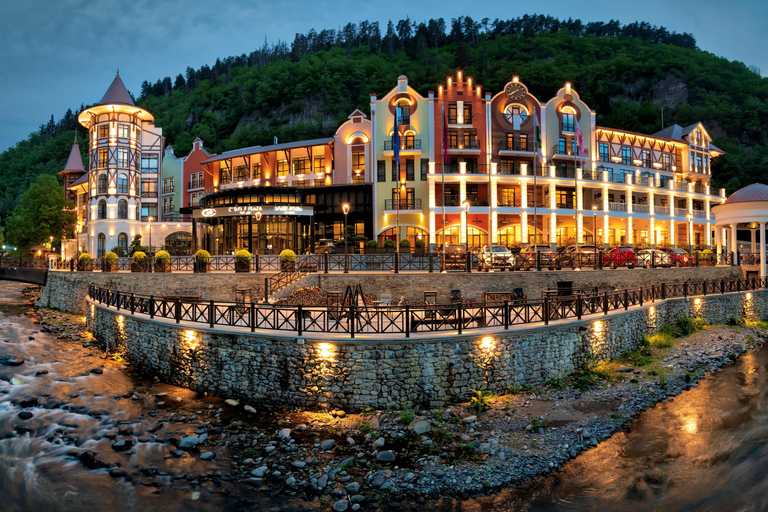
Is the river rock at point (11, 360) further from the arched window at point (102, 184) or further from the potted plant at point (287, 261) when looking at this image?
the arched window at point (102, 184)

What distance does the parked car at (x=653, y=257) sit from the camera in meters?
25.1

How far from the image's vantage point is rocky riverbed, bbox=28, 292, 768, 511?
326 inches

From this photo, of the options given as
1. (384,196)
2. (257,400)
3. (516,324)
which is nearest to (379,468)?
(257,400)

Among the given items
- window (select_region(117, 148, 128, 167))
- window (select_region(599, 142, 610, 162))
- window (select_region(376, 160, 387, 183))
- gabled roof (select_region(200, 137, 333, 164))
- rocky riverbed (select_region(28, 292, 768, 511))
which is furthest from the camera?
window (select_region(117, 148, 128, 167))

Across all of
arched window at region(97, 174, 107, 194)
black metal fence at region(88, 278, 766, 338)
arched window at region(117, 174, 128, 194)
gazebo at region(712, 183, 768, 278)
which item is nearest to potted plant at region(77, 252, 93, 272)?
black metal fence at region(88, 278, 766, 338)

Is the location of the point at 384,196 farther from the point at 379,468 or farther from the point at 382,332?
the point at 379,468

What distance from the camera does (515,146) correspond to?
38.2 m

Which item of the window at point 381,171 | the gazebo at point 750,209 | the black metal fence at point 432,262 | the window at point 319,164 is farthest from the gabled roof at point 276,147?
the gazebo at point 750,209

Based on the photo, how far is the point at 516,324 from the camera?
505 inches

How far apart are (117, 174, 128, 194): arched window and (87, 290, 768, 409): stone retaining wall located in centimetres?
3679

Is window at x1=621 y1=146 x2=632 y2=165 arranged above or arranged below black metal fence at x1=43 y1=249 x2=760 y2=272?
above

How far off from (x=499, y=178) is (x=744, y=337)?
20514 millimetres

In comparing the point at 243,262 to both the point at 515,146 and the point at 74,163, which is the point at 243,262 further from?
the point at 74,163

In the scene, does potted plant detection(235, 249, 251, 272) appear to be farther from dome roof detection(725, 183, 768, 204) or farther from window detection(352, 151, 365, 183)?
dome roof detection(725, 183, 768, 204)
